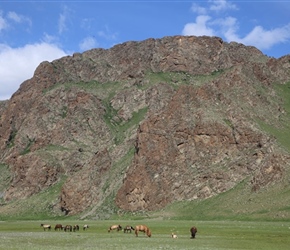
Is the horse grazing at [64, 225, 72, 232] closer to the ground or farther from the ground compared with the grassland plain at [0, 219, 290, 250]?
farther from the ground

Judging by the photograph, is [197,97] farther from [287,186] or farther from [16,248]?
[16,248]

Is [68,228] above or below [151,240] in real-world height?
above

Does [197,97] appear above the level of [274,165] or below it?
above

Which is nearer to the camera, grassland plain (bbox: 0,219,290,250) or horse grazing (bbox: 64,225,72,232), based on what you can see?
grassland plain (bbox: 0,219,290,250)

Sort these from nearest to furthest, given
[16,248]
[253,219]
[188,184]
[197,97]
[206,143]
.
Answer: [16,248]
[253,219]
[188,184]
[206,143]
[197,97]

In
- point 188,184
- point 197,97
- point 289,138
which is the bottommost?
point 188,184

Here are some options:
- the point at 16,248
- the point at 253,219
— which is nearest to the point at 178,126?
the point at 253,219

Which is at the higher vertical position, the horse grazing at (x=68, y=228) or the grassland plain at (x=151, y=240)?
the horse grazing at (x=68, y=228)

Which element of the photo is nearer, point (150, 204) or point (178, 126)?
point (150, 204)

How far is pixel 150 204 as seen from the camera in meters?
174

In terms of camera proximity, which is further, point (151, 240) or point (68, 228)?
point (68, 228)

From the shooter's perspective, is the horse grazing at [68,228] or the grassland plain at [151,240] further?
the horse grazing at [68,228]

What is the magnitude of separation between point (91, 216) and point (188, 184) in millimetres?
38538

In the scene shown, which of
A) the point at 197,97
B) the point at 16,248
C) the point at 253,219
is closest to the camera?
the point at 16,248
